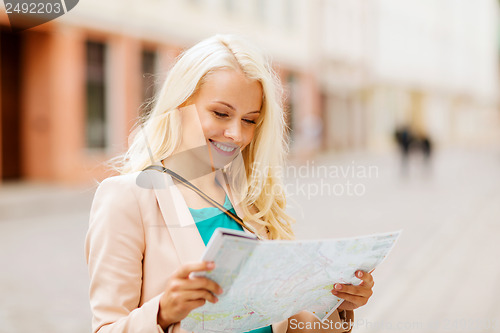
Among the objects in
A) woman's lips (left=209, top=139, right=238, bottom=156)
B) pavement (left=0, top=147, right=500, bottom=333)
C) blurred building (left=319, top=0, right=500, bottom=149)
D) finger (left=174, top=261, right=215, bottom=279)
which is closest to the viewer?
finger (left=174, top=261, right=215, bottom=279)

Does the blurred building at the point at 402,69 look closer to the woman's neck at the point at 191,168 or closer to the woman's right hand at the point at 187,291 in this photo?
the woman's neck at the point at 191,168

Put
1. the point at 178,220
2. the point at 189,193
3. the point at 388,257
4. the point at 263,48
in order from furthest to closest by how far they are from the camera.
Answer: the point at 388,257, the point at 263,48, the point at 189,193, the point at 178,220

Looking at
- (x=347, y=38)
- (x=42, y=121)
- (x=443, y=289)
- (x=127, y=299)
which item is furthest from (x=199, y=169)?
(x=347, y=38)

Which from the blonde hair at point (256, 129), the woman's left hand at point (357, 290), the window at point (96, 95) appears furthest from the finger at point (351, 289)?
the window at point (96, 95)

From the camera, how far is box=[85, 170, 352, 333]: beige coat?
150 centimetres

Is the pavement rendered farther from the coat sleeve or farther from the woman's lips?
the coat sleeve

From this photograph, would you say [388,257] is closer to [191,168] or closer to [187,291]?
[191,168]

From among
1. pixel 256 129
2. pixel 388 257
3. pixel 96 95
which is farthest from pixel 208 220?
pixel 96 95

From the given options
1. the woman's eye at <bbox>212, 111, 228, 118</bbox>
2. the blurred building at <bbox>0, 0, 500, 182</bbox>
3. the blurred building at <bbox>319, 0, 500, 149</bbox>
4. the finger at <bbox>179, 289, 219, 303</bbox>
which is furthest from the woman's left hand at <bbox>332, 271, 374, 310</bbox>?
the blurred building at <bbox>319, 0, 500, 149</bbox>

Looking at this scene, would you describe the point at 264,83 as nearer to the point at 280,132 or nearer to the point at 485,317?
the point at 280,132

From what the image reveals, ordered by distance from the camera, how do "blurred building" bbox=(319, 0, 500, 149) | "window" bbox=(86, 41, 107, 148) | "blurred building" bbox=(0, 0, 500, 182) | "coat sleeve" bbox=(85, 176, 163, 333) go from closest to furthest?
"coat sleeve" bbox=(85, 176, 163, 333), "blurred building" bbox=(0, 0, 500, 182), "window" bbox=(86, 41, 107, 148), "blurred building" bbox=(319, 0, 500, 149)

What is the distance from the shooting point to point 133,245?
153 cm

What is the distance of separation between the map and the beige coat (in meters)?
0.14

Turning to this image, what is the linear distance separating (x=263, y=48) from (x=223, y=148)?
1.32ft
